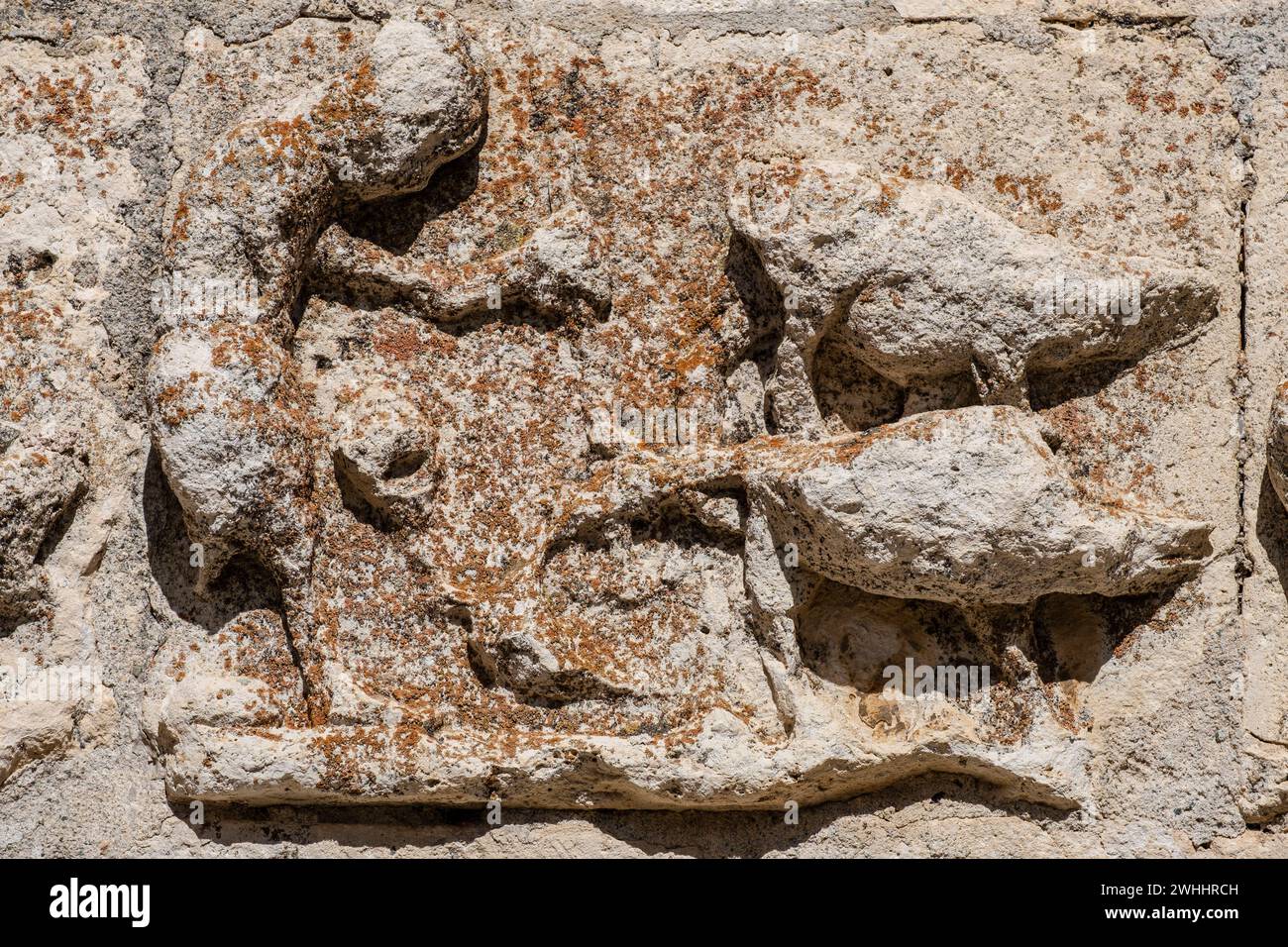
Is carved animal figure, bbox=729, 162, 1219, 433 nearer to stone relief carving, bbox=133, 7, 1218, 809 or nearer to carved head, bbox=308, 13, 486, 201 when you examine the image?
stone relief carving, bbox=133, 7, 1218, 809

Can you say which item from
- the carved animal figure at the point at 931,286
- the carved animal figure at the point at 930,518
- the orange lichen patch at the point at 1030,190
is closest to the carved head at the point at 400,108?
the carved animal figure at the point at 931,286

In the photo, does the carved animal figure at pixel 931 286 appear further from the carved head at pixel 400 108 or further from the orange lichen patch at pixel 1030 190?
the carved head at pixel 400 108

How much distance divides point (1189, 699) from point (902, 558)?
2.20 feet

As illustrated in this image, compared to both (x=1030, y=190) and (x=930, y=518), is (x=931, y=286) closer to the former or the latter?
(x=1030, y=190)

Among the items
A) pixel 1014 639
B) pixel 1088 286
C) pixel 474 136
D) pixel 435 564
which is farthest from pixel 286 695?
pixel 1088 286

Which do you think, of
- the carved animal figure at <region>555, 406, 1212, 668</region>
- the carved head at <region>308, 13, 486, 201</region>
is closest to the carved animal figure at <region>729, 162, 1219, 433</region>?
the carved animal figure at <region>555, 406, 1212, 668</region>

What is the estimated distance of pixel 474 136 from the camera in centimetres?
307

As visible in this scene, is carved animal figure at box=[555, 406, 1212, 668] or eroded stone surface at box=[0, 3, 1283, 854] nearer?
carved animal figure at box=[555, 406, 1212, 668]

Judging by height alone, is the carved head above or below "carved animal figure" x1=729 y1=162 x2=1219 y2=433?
above

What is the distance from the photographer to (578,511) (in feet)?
9.89

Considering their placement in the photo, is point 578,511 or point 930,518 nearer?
point 930,518

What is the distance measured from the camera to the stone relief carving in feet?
9.60

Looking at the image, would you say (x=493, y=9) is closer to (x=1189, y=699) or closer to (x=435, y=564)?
(x=435, y=564)

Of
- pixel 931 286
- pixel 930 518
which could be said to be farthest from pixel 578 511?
pixel 931 286
